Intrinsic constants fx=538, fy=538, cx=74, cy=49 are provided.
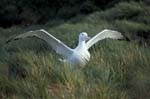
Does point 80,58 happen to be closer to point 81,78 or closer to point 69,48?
point 69,48

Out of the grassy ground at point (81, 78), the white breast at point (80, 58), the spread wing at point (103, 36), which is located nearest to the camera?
the grassy ground at point (81, 78)

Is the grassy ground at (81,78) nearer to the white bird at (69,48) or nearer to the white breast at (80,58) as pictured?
the white breast at (80,58)

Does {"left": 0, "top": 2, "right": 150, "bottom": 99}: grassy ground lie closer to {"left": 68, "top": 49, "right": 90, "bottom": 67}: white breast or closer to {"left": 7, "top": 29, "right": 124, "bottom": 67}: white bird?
{"left": 68, "top": 49, "right": 90, "bottom": 67}: white breast

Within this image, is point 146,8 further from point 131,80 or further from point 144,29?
point 131,80

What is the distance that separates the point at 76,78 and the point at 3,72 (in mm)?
1861

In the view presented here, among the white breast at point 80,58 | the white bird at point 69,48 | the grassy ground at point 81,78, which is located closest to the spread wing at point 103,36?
the white bird at point 69,48

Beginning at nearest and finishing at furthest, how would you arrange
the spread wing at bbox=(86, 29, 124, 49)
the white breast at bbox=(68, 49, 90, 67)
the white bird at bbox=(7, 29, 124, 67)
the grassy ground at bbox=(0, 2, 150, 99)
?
A: 1. the grassy ground at bbox=(0, 2, 150, 99)
2. the white breast at bbox=(68, 49, 90, 67)
3. the white bird at bbox=(7, 29, 124, 67)
4. the spread wing at bbox=(86, 29, 124, 49)

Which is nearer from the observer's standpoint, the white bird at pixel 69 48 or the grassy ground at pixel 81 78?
the grassy ground at pixel 81 78

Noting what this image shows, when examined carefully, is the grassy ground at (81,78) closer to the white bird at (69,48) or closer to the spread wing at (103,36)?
the white bird at (69,48)

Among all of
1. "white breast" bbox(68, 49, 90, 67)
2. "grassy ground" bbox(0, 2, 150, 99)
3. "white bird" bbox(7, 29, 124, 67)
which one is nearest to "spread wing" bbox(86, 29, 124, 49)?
"white bird" bbox(7, 29, 124, 67)

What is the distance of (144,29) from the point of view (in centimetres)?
1409

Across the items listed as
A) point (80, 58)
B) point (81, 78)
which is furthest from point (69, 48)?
point (81, 78)

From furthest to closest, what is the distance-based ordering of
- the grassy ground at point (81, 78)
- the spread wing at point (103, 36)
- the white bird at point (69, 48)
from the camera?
1. the spread wing at point (103, 36)
2. the white bird at point (69, 48)
3. the grassy ground at point (81, 78)

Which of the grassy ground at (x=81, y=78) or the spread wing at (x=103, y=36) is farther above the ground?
the spread wing at (x=103, y=36)
